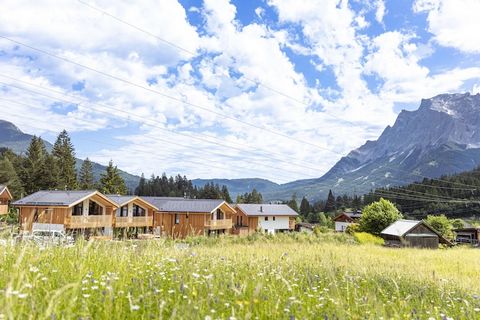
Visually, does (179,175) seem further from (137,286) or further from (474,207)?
(137,286)

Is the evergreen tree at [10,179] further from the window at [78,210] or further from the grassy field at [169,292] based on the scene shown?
the grassy field at [169,292]

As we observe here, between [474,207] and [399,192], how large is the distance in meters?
23.8

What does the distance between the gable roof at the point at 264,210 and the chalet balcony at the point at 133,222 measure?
23.0m

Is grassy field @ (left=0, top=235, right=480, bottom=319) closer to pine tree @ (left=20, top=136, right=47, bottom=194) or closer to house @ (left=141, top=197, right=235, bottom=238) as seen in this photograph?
house @ (left=141, top=197, right=235, bottom=238)

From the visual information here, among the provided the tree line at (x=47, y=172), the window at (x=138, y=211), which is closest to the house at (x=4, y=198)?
the tree line at (x=47, y=172)

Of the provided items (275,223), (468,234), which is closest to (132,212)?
(275,223)

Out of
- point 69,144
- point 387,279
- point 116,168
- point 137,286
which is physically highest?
point 69,144

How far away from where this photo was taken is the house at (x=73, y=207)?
122ft

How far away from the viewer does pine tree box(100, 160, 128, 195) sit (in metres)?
77.7

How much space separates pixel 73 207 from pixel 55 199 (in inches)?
89.7

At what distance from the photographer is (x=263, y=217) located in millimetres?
71875

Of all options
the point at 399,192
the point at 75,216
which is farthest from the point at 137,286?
the point at 399,192

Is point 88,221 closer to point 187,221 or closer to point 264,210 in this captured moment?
point 187,221

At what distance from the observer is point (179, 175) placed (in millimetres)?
152750
